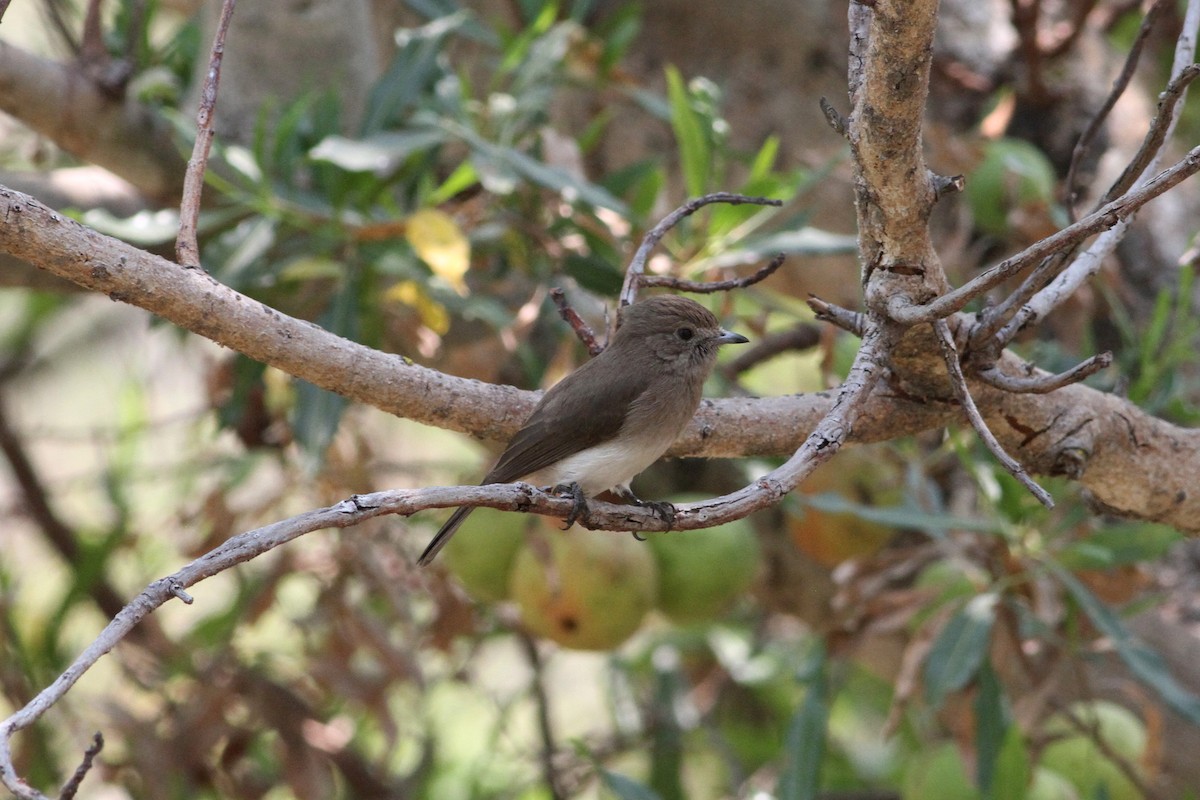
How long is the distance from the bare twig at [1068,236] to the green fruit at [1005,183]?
6.66 feet

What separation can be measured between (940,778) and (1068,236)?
1967 mm

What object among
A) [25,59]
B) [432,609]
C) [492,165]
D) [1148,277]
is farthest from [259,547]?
[1148,277]

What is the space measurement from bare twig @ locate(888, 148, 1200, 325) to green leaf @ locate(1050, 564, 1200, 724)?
59.9 inches

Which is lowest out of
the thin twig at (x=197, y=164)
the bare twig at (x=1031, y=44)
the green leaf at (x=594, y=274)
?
the thin twig at (x=197, y=164)

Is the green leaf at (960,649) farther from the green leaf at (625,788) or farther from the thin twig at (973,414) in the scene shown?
the thin twig at (973,414)

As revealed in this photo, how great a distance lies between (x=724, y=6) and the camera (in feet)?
15.1

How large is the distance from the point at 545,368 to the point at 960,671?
1.62 meters

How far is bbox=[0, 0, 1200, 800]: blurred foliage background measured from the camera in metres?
3.28

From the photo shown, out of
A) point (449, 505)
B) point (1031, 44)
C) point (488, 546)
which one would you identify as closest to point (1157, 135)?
point (449, 505)

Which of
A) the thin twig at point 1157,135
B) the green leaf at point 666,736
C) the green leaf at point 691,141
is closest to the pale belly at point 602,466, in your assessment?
the green leaf at point 691,141

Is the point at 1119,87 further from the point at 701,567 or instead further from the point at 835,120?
the point at 701,567

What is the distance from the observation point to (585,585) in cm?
313

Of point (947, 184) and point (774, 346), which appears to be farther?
point (774, 346)

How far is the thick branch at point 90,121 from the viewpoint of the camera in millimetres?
3230
